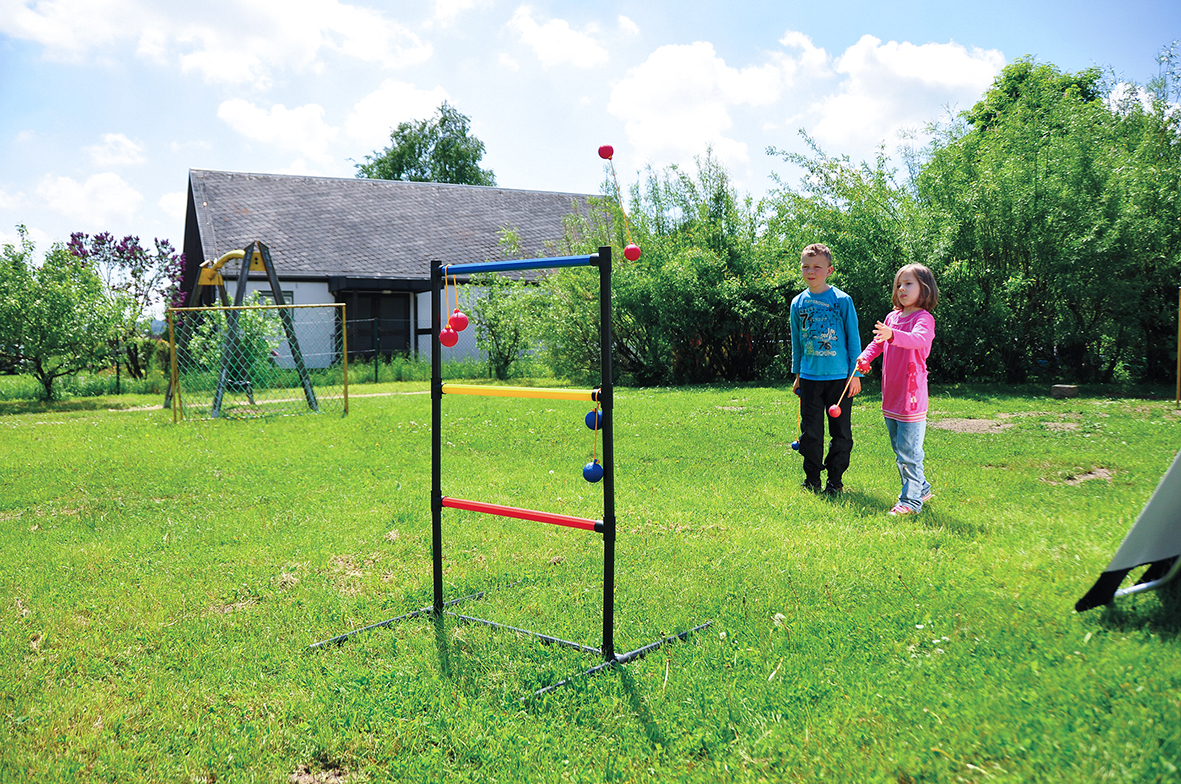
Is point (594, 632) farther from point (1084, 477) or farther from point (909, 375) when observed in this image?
point (1084, 477)

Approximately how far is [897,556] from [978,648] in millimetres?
1240

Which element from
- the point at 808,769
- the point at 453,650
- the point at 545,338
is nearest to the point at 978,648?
the point at 808,769

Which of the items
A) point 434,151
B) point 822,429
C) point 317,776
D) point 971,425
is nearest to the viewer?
point 317,776

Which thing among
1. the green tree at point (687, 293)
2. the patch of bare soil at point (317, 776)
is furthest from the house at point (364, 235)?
the patch of bare soil at point (317, 776)

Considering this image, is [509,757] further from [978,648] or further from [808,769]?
[978,648]

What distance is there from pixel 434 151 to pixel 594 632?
49003mm

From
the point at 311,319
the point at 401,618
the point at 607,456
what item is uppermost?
the point at 311,319

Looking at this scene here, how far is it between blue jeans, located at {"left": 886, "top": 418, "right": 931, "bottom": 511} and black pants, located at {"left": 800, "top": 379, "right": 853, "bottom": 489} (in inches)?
19.1

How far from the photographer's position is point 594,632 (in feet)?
11.6

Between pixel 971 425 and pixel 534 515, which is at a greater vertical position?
pixel 534 515

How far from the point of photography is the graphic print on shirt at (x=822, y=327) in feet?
18.5

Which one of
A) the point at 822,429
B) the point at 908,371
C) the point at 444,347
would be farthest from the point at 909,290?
the point at 444,347

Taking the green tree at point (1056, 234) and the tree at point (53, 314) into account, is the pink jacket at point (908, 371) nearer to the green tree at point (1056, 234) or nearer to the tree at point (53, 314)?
the green tree at point (1056, 234)

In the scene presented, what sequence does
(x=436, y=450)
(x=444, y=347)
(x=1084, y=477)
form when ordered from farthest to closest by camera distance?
(x=444, y=347)
(x=1084, y=477)
(x=436, y=450)
